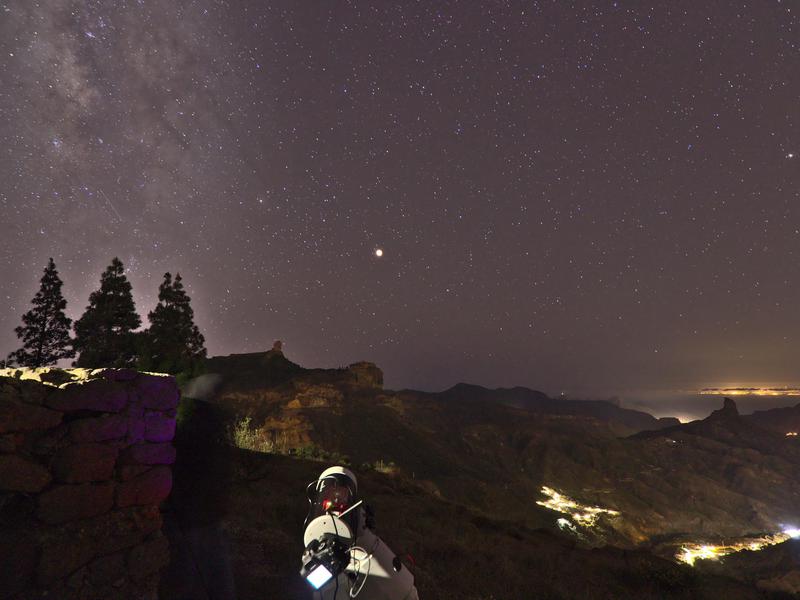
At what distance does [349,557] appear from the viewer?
3.71m

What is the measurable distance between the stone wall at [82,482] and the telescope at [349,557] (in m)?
2.34

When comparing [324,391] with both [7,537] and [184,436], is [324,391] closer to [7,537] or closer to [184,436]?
[184,436]

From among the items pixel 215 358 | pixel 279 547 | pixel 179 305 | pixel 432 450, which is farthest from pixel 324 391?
pixel 279 547

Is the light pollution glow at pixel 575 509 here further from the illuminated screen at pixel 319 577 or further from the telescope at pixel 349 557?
the illuminated screen at pixel 319 577

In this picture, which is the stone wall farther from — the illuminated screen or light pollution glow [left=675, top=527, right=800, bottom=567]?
light pollution glow [left=675, top=527, right=800, bottom=567]

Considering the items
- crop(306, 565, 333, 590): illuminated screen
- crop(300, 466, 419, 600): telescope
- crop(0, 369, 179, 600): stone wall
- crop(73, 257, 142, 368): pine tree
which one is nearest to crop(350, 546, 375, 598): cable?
crop(300, 466, 419, 600): telescope

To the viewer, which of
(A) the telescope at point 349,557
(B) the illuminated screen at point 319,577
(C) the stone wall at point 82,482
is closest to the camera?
(B) the illuminated screen at point 319,577

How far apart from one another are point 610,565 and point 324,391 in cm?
6626

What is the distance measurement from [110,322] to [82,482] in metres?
20.2

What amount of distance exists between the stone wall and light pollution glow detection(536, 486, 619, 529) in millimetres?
58485

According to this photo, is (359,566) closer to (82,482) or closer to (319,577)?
(319,577)

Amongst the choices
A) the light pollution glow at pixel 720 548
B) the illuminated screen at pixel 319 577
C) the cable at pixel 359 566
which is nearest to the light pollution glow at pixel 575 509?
the light pollution glow at pixel 720 548

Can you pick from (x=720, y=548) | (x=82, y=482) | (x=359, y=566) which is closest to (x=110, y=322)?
(x=82, y=482)

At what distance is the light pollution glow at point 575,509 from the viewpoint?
181 feet
